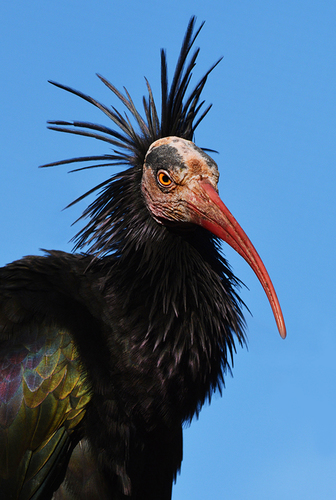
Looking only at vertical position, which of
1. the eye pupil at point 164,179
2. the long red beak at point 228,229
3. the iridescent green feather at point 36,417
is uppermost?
the eye pupil at point 164,179

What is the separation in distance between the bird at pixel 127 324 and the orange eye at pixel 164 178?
18mm

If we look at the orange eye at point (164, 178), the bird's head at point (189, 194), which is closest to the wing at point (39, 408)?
the bird's head at point (189, 194)

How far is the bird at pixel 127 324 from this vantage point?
6.33m

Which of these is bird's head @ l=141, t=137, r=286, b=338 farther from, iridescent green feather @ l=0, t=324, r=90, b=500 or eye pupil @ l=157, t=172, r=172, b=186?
iridescent green feather @ l=0, t=324, r=90, b=500

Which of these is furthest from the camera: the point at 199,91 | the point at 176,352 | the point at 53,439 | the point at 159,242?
the point at 199,91

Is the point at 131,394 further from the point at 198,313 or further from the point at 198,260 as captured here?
the point at 198,260

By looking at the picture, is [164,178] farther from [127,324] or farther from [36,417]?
[36,417]

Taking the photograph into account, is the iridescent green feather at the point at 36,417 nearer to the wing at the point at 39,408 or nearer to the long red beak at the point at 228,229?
the wing at the point at 39,408

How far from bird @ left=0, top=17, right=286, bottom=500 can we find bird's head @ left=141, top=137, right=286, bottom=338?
0.04 feet

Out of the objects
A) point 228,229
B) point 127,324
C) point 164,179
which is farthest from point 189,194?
point 127,324

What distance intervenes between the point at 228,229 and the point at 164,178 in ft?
3.42

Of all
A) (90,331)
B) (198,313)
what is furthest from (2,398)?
(198,313)

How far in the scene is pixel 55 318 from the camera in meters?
6.60

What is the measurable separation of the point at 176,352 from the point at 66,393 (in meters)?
1.21
